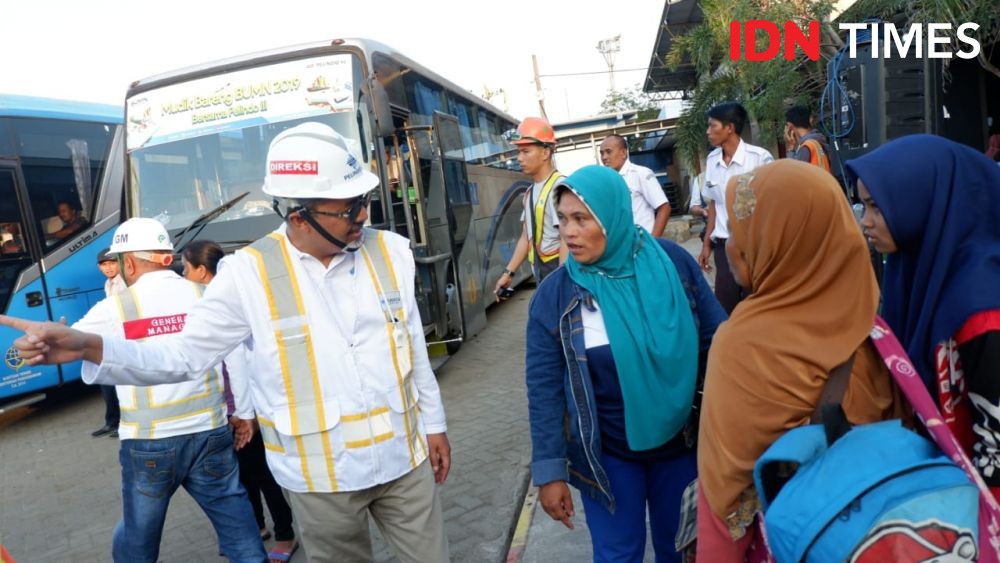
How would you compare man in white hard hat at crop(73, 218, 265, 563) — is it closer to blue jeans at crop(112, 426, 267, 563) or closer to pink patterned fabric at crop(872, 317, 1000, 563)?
blue jeans at crop(112, 426, 267, 563)

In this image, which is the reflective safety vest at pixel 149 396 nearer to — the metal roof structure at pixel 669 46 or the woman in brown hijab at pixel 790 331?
the woman in brown hijab at pixel 790 331

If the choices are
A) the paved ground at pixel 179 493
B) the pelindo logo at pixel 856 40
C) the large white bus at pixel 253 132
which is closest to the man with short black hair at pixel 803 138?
the pelindo logo at pixel 856 40

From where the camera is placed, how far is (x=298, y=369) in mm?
2350

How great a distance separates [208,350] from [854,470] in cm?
194

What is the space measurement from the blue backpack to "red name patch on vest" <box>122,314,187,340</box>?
2612 mm

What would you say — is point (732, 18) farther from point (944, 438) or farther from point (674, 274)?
point (944, 438)

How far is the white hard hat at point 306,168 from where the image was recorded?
2346 millimetres

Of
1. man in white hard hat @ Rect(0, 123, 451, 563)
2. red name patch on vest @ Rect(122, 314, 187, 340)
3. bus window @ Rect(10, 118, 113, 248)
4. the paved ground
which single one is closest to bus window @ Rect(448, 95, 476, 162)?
the paved ground

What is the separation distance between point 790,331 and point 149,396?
8.92 ft

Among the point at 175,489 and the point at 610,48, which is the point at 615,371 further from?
the point at 610,48

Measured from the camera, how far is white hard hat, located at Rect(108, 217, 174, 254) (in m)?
3.39

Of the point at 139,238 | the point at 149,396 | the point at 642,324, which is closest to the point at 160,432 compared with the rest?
the point at 149,396

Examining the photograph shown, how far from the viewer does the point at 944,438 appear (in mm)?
1523

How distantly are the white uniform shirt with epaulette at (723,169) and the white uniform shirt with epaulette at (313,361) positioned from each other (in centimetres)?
359
